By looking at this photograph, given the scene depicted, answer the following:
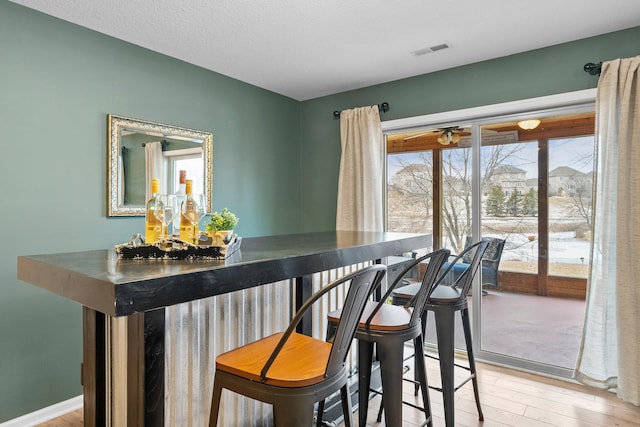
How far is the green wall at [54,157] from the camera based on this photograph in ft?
7.60

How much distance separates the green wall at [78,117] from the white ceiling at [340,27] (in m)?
0.14

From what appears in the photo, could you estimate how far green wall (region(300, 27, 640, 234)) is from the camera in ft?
9.28

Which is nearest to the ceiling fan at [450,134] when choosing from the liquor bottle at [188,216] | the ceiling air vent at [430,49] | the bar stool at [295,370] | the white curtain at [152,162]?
the ceiling air vent at [430,49]

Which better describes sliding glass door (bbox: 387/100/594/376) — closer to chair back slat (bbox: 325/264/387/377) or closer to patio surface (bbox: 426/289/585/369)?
patio surface (bbox: 426/289/585/369)

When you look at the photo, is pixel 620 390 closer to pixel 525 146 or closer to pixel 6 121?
pixel 525 146

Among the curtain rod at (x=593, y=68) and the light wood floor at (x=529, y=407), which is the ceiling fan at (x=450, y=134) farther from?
the light wood floor at (x=529, y=407)

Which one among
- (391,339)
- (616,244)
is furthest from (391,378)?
(616,244)

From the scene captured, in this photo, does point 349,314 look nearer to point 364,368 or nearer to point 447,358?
point 364,368

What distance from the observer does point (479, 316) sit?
11.0 ft

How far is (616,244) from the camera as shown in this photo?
8.70 ft

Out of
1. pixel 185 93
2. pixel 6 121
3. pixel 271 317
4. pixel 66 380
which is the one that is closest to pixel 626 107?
pixel 271 317

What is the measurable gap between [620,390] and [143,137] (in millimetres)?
3779

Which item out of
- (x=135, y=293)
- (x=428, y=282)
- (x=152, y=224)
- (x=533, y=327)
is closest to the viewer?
(x=135, y=293)

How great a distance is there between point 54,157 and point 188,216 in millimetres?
1600
